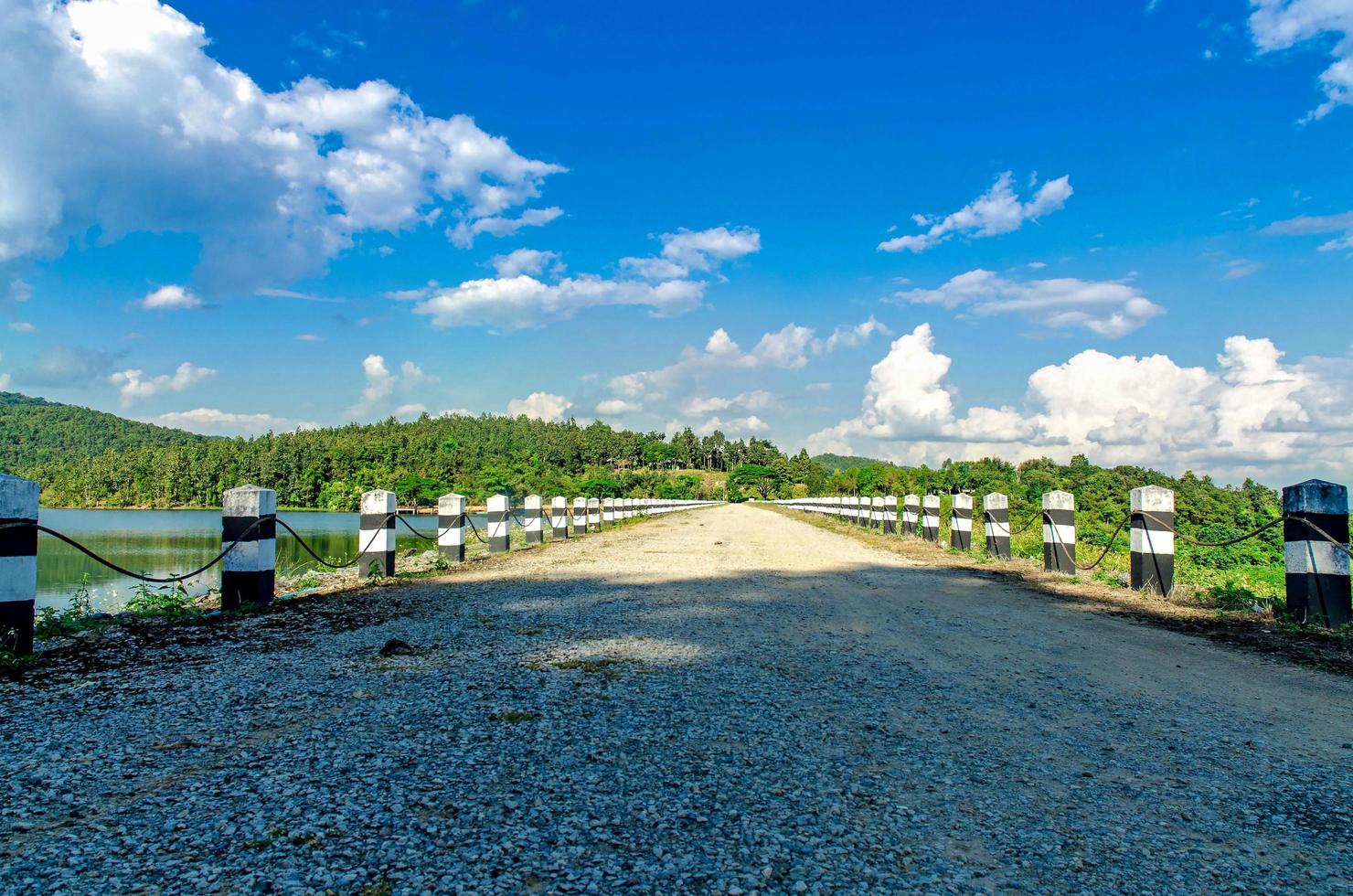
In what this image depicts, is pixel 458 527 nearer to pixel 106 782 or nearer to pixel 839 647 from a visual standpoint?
pixel 839 647

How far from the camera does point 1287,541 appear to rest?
21.9ft

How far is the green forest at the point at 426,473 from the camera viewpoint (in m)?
39.0

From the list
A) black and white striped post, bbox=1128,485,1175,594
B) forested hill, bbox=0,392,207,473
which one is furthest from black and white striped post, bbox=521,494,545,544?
forested hill, bbox=0,392,207,473

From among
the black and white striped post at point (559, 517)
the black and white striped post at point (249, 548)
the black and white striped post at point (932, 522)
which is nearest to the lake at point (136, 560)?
the black and white striped post at point (249, 548)

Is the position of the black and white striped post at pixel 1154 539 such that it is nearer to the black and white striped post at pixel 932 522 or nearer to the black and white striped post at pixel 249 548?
the black and white striped post at pixel 932 522

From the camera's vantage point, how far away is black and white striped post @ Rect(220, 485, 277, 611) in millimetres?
6781

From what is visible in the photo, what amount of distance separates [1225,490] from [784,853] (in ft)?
A: 164

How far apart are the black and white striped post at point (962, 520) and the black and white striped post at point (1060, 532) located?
3.88 meters

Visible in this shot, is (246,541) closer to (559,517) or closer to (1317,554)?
(1317,554)

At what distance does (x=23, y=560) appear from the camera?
483cm

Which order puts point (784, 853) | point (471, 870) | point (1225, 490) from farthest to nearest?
point (1225, 490) → point (784, 853) → point (471, 870)

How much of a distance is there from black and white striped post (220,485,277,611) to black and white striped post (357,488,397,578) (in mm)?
2165

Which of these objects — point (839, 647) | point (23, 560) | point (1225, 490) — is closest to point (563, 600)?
point (839, 647)

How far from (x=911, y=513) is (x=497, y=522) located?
10.9 meters
